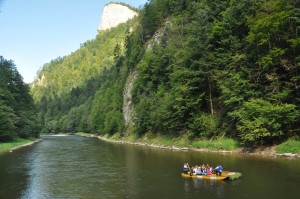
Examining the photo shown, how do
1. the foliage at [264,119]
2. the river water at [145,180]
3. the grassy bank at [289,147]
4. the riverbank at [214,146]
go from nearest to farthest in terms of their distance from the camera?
the river water at [145,180] → the grassy bank at [289,147] → the foliage at [264,119] → the riverbank at [214,146]

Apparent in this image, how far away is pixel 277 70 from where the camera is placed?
187 ft

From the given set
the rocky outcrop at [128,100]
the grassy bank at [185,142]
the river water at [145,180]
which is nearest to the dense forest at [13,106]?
the rocky outcrop at [128,100]

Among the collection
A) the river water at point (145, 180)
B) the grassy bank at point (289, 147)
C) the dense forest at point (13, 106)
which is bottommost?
the river water at point (145, 180)

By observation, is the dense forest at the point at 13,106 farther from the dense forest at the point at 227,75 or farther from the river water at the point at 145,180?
the river water at the point at 145,180

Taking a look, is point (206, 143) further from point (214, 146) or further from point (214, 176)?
point (214, 176)

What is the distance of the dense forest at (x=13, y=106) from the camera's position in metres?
84.4

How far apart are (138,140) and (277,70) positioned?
4735 centimetres

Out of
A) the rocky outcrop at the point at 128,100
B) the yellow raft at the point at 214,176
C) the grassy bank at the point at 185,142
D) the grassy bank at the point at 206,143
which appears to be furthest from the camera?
the rocky outcrop at the point at 128,100

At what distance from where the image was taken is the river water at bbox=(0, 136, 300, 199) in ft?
99.0

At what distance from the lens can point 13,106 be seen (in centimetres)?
10188

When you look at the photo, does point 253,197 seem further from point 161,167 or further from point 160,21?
point 160,21

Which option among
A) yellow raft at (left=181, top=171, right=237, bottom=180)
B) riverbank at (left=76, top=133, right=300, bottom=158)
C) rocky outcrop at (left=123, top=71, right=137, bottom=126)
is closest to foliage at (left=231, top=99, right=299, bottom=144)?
riverbank at (left=76, top=133, right=300, bottom=158)

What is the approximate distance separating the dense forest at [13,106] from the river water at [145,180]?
36235mm

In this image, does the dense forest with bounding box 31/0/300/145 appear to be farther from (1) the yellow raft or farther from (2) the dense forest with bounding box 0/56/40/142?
(2) the dense forest with bounding box 0/56/40/142
